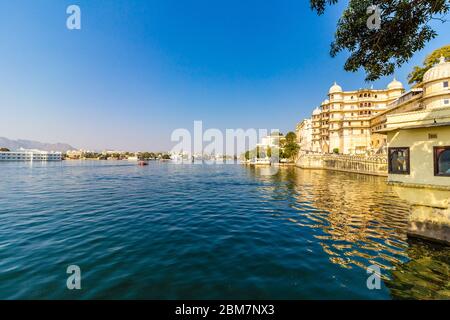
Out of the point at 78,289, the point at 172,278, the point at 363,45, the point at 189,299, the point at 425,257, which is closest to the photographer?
the point at 189,299

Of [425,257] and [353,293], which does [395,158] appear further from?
[353,293]

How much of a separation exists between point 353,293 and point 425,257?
16.6 feet

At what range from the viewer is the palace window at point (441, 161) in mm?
9039

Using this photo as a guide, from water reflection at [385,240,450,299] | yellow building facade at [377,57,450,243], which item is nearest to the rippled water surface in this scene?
water reflection at [385,240,450,299]

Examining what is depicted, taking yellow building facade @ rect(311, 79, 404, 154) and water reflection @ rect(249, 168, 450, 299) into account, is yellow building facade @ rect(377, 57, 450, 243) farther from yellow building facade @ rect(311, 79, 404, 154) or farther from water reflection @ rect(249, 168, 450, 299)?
yellow building facade @ rect(311, 79, 404, 154)

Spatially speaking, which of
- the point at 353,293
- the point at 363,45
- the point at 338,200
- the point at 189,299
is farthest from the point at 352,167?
the point at 189,299

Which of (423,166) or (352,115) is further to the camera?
(352,115)

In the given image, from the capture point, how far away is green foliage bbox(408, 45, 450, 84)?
40.8 m

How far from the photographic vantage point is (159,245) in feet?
30.8

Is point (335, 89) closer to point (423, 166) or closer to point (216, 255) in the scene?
point (423, 166)

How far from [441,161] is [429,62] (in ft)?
179

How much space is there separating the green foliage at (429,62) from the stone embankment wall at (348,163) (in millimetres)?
23924

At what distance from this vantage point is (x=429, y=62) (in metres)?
43.5

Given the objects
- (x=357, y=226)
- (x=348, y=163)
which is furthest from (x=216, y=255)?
(x=348, y=163)
